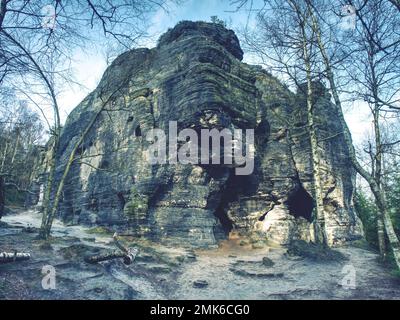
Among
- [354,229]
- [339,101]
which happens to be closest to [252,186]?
[354,229]

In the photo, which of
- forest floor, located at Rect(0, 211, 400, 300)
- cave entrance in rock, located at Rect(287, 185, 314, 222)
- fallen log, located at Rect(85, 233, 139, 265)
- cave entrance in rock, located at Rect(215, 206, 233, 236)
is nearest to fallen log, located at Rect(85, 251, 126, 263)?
fallen log, located at Rect(85, 233, 139, 265)

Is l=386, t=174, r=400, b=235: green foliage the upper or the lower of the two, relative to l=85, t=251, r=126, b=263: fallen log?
upper

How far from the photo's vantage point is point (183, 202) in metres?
14.0

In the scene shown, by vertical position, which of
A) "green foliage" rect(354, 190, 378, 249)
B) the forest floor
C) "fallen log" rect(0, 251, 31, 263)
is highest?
"green foliage" rect(354, 190, 378, 249)

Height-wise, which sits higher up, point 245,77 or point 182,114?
point 245,77

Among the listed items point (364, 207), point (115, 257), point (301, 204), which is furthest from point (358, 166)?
point (364, 207)

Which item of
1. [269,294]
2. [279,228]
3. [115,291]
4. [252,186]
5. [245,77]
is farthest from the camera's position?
[245,77]

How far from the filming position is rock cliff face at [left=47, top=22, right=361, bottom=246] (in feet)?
46.3

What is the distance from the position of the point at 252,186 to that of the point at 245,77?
8.28 metres

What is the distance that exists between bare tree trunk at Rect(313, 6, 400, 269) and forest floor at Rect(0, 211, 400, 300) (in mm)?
1131

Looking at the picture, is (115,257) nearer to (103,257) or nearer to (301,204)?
(103,257)

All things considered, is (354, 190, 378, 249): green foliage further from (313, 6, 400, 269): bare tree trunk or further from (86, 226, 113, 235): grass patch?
(86, 226, 113, 235): grass patch

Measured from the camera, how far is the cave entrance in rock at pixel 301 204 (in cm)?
1680

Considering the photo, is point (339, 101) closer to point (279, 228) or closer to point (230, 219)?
point (279, 228)
